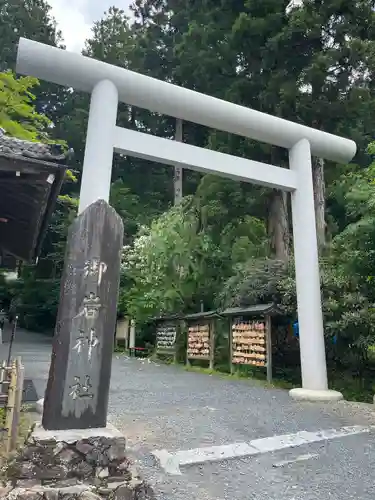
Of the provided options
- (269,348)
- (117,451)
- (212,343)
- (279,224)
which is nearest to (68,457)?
(117,451)

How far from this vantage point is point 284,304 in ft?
32.0

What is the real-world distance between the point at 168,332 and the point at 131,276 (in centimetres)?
426

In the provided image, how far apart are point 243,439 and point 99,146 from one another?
475cm

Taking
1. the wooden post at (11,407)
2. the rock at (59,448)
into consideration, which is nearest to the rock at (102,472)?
the rock at (59,448)

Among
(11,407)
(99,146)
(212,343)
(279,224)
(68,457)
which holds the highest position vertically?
(279,224)

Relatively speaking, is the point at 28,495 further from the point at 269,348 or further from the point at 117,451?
the point at 269,348

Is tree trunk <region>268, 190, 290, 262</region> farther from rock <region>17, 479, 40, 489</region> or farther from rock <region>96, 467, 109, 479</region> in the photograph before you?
rock <region>17, 479, 40, 489</region>

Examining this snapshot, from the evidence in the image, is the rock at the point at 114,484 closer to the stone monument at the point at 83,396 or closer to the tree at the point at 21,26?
the stone monument at the point at 83,396

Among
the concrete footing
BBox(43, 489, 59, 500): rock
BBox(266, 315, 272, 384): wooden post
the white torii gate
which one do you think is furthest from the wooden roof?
BBox(266, 315, 272, 384): wooden post

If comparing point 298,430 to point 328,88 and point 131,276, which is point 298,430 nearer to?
point 328,88

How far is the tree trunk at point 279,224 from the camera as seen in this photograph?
13555 mm

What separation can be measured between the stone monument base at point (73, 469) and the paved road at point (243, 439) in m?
0.46

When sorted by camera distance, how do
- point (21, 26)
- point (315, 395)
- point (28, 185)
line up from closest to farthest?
point (28, 185), point (315, 395), point (21, 26)

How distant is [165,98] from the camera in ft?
24.9
